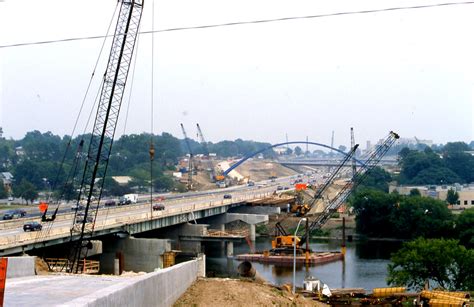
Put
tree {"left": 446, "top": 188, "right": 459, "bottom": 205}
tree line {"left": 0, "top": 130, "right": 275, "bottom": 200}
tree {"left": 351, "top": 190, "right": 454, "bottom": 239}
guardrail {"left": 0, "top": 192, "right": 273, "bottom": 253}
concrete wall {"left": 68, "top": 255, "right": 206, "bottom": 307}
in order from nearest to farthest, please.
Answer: concrete wall {"left": 68, "top": 255, "right": 206, "bottom": 307}
guardrail {"left": 0, "top": 192, "right": 273, "bottom": 253}
tree {"left": 351, "top": 190, "right": 454, "bottom": 239}
tree {"left": 446, "top": 188, "right": 459, "bottom": 205}
tree line {"left": 0, "top": 130, "right": 275, "bottom": 200}

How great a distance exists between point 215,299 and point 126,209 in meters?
59.3

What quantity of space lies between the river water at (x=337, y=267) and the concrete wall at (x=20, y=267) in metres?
33.7

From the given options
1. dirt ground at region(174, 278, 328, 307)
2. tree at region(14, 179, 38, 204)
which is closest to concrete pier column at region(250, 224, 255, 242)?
tree at region(14, 179, 38, 204)

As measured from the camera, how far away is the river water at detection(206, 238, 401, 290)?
58.7 m

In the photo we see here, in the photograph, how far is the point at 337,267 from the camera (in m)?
68.3

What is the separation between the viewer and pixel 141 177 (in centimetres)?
16050

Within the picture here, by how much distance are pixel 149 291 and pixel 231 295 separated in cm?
584

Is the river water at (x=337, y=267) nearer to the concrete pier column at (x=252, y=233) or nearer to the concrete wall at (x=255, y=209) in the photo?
the concrete pier column at (x=252, y=233)

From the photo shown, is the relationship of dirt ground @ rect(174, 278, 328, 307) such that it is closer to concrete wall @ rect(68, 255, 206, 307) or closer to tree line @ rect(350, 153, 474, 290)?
concrete wall @ rect(68, 255, 206, 307)

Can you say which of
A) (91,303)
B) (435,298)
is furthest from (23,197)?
(91,303)

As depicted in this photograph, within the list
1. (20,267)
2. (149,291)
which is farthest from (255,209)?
(149,291)

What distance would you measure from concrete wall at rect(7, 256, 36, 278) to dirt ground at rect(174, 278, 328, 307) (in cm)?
507

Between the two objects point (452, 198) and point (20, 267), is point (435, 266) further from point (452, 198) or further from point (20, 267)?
point (452, 198)

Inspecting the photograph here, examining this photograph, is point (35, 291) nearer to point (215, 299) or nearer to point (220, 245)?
point (215, 299)
